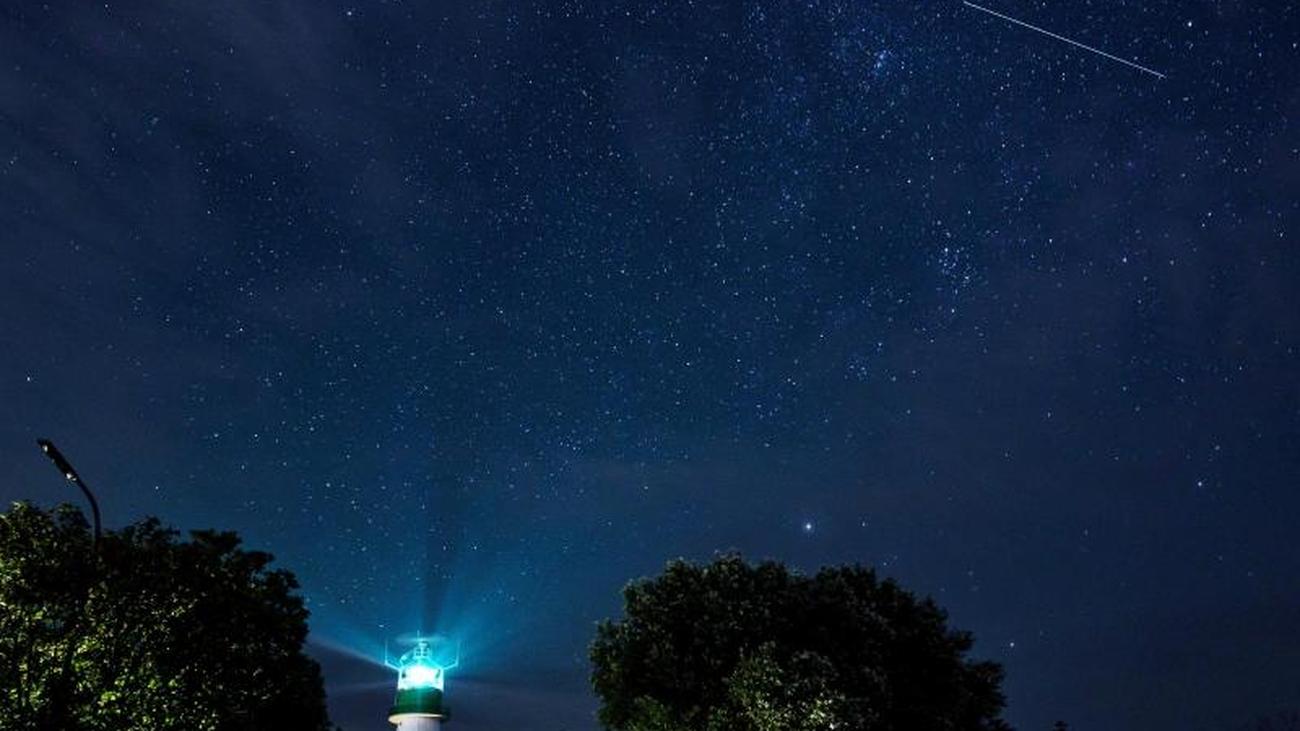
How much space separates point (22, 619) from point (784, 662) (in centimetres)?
1921

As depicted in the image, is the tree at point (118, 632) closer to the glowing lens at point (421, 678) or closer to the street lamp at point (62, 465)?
the street lamp at point (62, 465)

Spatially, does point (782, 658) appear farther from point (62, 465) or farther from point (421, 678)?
point (421, 678)

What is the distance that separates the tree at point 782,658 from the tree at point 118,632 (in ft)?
38.0

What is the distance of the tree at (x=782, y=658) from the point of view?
2688cm

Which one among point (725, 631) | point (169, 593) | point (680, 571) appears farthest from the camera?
point (680, 571)

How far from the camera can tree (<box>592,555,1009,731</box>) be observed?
2688 cm

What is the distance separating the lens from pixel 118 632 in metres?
22.0

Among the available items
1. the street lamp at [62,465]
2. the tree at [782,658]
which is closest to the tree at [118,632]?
the street lamp at [62,465]

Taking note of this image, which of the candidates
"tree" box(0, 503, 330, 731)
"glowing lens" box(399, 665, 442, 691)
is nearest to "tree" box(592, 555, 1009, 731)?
"tree" box(0, 503, 330, 731)

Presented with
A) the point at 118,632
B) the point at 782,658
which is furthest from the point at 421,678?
the point at 118,632

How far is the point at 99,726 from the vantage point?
21.5 metres

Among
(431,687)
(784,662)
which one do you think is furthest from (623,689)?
(431,687)

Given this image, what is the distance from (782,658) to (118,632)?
17405mm

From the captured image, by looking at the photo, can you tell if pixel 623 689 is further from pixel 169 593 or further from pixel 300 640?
pixel 169 593
